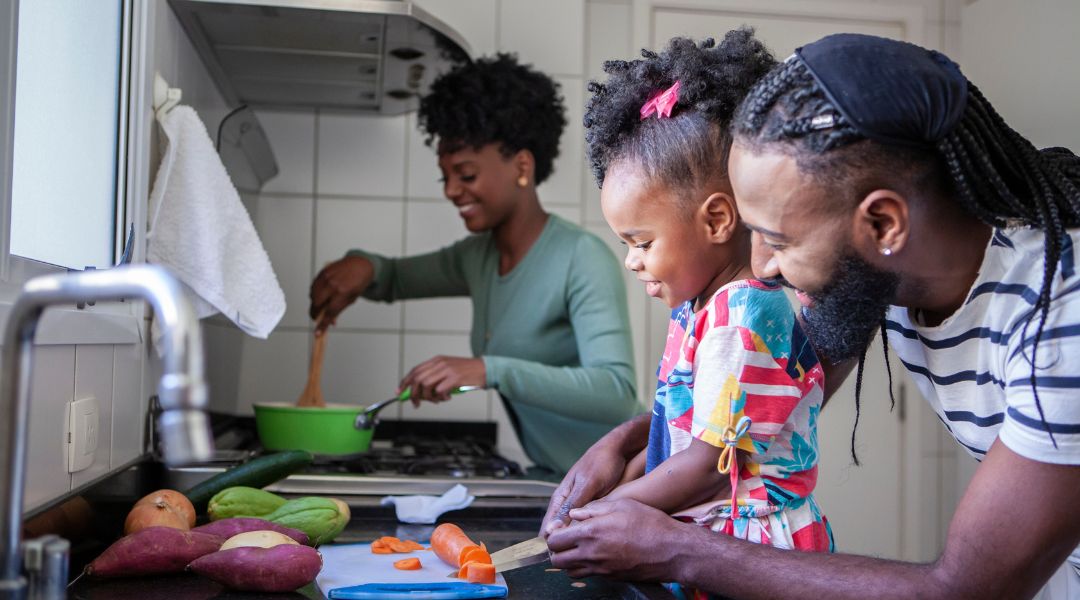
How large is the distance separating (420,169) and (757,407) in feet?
5.45

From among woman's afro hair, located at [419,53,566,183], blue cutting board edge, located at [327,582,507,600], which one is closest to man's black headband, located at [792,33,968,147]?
blue cutting board edge, located at [327,582,507,600]

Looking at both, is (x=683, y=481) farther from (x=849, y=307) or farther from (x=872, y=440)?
(x=872, y=440)

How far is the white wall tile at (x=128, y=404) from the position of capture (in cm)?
115

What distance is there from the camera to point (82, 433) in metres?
0.99

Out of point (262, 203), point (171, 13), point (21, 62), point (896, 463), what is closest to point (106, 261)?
point (21, 62)

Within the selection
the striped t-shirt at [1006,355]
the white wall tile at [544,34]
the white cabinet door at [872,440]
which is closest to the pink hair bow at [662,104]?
the striped t-shirt at [1006,355]

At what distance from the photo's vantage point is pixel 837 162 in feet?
2.50

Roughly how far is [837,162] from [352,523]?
2.46ft

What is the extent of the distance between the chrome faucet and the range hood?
110 centimetres

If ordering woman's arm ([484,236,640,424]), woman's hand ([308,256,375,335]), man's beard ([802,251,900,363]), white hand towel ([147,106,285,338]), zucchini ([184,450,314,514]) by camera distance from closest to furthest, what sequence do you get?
1. man's beard ([802,251,900,363])
2. zucchini ([184,450,314,514])
3. white hand towel ([147,106,285,338])
4. woman's arm ([484,236,640,424])
5. woman's hand ([308,256,375,335])

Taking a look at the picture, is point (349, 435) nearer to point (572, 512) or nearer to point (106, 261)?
point (106, 261)

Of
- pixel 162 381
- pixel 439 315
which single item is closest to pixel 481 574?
pixel 162 381

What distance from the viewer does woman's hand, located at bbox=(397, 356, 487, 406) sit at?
158 cm

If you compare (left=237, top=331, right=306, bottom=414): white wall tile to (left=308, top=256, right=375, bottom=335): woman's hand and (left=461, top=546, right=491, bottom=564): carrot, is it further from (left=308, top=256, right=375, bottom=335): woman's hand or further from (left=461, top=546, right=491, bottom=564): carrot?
(left=461, top=546, right=491, bottom=564): carrot
